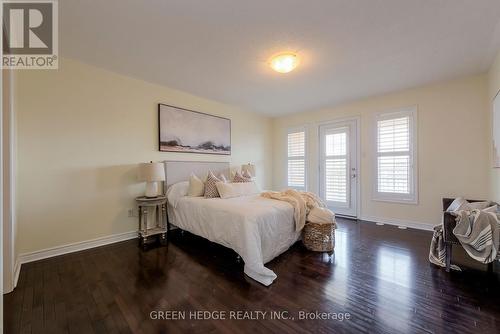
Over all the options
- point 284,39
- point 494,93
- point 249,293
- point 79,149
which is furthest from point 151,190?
point 494,93

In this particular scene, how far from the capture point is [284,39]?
2389 mm

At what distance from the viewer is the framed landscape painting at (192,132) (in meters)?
3.73

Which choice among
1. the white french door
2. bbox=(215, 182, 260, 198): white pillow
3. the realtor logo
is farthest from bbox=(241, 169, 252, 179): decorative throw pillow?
the realtor logo

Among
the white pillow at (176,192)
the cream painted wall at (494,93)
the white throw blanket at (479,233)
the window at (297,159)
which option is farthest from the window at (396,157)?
the white pillow at (176,192)

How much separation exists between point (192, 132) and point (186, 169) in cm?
73

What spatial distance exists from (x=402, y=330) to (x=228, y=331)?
3.96 feet

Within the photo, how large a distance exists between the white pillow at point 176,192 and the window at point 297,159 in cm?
288

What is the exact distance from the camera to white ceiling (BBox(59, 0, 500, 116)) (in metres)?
1.94

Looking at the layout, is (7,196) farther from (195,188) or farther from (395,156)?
(395,156)

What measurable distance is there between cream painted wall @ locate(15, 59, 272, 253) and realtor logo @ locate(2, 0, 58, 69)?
0.49ft

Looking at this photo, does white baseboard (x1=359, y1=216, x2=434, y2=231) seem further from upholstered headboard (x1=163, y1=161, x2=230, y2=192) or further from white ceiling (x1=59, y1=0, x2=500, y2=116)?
upholstered headboard (x1=163, y1=161, x2=230, y2=192)

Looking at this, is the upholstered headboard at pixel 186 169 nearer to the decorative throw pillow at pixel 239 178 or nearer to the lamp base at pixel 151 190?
the lamp base at pixel 151 190

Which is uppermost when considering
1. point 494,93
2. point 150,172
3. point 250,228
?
point 494,93

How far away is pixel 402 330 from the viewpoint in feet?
4.86
